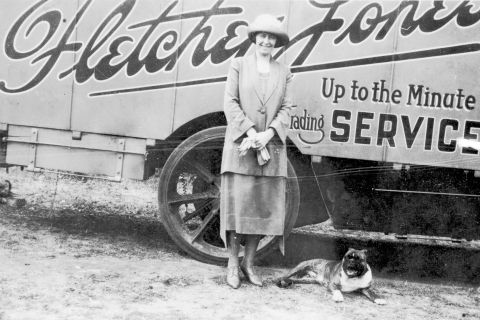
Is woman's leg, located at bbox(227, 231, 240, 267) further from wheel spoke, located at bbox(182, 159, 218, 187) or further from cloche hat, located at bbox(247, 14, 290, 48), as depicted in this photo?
cloche hat, located at bbox(247, 14, 290, 48)

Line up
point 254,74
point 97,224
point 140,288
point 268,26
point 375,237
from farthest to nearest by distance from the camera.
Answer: point 375,237
point 97,224
point 254,74
point 268,26
point 140,288

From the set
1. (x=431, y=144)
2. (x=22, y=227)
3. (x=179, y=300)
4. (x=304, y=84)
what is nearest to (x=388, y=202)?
(x=431, y=144)

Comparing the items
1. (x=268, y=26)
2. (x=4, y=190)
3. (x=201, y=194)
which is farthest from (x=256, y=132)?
(x=4, y=190)

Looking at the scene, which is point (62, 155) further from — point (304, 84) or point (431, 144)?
point (431, 144)

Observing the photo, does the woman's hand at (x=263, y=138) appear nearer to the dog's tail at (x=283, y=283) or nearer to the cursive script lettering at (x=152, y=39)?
the cursive script lettering at (x=152, y=39)

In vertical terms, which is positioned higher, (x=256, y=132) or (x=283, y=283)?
(x=256, y=132)

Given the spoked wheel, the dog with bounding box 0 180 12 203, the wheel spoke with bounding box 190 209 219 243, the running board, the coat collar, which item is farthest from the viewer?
the dog with bounding box 0 180 12 203

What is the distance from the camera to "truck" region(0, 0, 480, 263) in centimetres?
494

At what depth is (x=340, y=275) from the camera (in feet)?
15.7

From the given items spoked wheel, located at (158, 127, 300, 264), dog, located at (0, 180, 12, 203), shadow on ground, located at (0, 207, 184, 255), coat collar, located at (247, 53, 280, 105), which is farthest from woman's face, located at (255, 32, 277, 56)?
dog, located at (0, 180, 12, 203)

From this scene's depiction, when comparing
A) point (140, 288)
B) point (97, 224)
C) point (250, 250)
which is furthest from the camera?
point (97, 224)

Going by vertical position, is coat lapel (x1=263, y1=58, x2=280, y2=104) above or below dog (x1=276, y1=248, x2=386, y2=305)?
above

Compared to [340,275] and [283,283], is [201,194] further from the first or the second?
[340,275]

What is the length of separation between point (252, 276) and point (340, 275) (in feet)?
2.31
